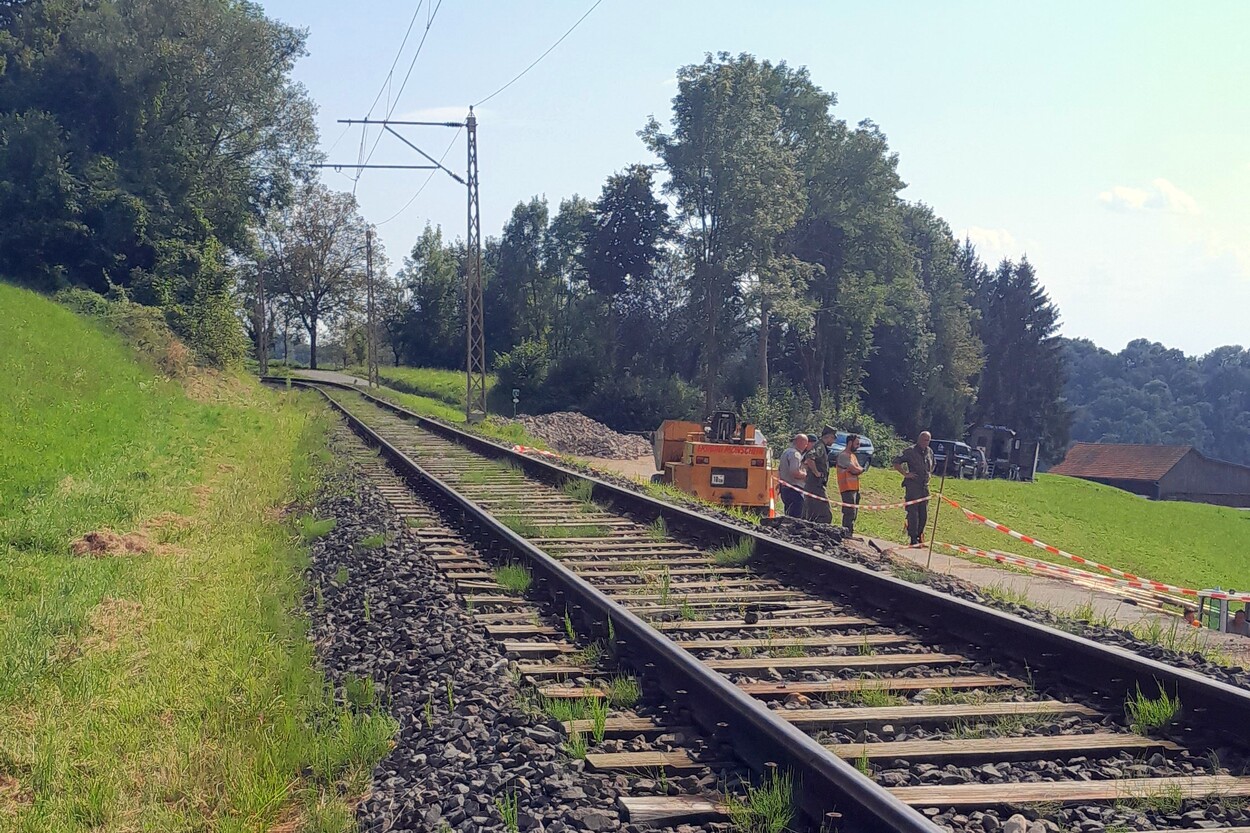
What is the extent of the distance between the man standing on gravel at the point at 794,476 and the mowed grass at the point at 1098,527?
561cm

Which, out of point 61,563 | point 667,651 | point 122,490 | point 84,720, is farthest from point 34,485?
point 667,651

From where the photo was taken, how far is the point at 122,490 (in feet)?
41.7

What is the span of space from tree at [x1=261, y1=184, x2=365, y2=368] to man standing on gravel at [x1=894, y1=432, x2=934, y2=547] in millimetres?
80751

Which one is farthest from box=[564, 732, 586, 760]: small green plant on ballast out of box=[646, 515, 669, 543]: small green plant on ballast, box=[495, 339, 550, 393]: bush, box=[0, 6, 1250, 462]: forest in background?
box=[495, 339, 550, 393]: bush

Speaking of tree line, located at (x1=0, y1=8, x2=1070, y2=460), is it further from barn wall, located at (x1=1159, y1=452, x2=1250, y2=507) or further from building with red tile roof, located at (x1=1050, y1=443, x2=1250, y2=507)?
barn wall, located at (x1=1159, y1=452, x2=1250, y2=507)

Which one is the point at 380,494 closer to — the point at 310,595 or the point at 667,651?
the point at 310,595

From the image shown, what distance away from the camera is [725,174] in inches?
2055

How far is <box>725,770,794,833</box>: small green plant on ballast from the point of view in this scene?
12.0ft

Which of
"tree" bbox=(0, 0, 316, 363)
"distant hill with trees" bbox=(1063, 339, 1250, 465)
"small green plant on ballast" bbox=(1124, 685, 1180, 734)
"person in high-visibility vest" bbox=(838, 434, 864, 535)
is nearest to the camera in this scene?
"small green plant on ballast" bbox=(1124, 685, 1180, 734)

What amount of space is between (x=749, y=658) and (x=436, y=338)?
85618 millimetres

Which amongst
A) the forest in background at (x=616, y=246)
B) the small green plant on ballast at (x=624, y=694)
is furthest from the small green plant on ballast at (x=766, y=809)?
the forest in background at (x=616, y=246)

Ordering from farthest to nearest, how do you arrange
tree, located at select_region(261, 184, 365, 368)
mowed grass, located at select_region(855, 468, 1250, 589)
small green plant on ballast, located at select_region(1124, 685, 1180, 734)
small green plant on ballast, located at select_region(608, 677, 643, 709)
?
tree, located at select_region(261, 184, 365, 368), mowed grass, located at select_region(855, 468, 1250, 589), small green plant on ballast, located at select_region(608, 677, 643, 709), small green plant on ballast, located at select_region(1124, 685, 1180, 734)

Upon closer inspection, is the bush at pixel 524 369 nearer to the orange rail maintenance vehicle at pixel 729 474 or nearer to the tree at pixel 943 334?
the tree at pixel 943 334

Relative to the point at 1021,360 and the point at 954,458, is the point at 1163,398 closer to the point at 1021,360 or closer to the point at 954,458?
the point at 1021,360
